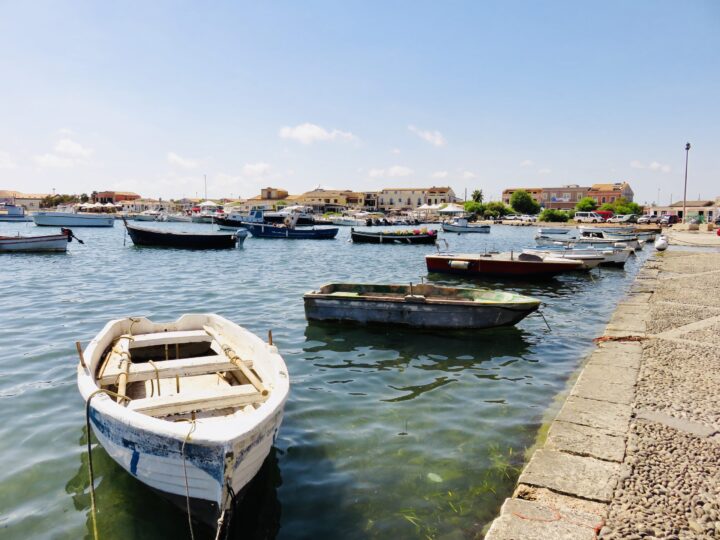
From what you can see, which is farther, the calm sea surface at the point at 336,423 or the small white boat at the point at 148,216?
the small white boat at the point at 148,216

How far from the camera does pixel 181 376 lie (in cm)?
579

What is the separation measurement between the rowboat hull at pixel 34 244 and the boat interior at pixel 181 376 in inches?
991

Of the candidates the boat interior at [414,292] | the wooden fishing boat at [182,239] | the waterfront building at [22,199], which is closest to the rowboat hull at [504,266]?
the boat interior at [414,292]

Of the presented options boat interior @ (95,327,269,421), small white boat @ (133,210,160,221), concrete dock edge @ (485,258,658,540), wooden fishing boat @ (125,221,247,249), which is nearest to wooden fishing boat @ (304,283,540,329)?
concrete dock edge @ (485,258,658,540)

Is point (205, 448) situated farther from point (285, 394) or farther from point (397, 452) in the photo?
point (397, 452)

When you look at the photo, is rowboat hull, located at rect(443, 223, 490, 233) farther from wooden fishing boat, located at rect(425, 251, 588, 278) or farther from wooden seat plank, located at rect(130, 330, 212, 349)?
wooden seat plank, located at rect(130, 330, 212, 349)

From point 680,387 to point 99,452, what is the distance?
7185mm

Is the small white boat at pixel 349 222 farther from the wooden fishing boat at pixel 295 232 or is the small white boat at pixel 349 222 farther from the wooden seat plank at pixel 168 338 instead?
the wooden seat plank at pixel 168 338

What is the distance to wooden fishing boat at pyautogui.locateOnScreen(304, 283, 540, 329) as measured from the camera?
986 cm

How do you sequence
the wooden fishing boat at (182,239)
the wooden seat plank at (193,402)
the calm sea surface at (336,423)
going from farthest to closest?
the wooden fishing boat at (182,239) → the wooden seat plank at (193,402) → the calm sea surface at (336,423)

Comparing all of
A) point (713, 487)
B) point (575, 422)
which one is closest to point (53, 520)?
point (575, 422)

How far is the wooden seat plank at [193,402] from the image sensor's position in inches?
173

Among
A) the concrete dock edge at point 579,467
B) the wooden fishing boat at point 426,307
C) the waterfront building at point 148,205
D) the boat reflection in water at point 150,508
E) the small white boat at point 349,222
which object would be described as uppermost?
the waterfront building at point 148,205

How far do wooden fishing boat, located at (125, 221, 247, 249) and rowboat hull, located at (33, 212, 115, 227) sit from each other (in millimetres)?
37759
